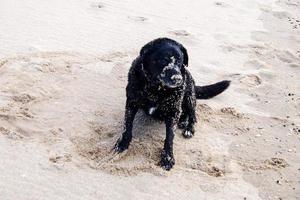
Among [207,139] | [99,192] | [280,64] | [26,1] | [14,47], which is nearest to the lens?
[99,192]

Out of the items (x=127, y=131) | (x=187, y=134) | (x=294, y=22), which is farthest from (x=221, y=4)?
(x=127, y=131)

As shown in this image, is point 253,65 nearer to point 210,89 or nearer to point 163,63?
point 210,89

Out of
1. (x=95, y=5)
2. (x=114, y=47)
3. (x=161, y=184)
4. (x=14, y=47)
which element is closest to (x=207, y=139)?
(x=161, y=184)

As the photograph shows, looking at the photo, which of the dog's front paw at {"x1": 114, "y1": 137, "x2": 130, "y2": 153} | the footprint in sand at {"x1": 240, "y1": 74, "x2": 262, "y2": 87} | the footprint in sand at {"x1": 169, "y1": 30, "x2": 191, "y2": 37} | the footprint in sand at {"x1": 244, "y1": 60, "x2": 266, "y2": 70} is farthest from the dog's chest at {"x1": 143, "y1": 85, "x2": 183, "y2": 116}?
the footprint in sand at {"x1": 169, "y1": 30, "x2": 191, "y2": 37}

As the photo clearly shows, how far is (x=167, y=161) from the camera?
162 inches

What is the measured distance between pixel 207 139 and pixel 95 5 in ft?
10.7

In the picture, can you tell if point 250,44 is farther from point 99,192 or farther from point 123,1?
point 99,192

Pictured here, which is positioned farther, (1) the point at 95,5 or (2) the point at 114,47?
(1) the point at 95,5

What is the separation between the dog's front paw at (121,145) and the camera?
420 cm

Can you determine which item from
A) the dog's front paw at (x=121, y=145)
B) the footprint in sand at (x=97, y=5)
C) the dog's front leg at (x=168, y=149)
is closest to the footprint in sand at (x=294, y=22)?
the footprint in sand at (x=97, y=5)

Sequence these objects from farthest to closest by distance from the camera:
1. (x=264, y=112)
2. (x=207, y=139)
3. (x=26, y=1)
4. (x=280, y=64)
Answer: (x=26, y=1) < (x=280, y=64) < (x=264, y=112) < (x=207, y=139)

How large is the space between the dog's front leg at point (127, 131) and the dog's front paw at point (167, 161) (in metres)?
0.33

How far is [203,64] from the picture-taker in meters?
6.02

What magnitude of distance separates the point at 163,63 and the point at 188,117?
0.91 m
